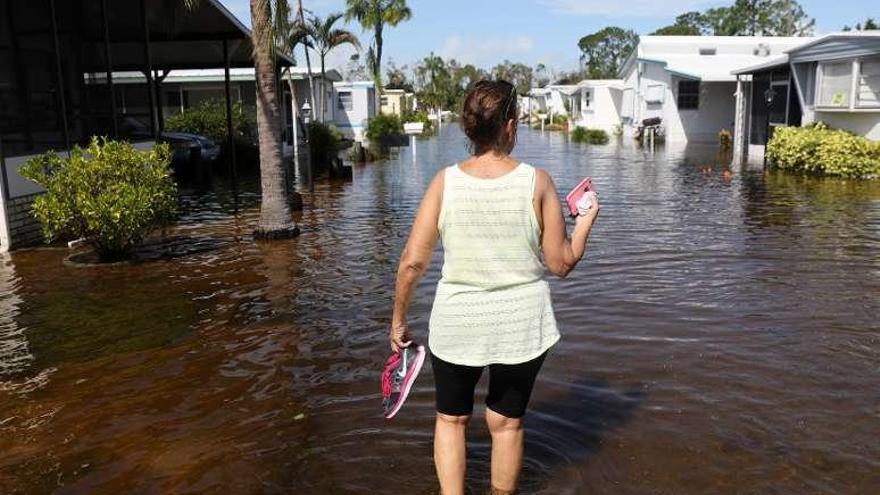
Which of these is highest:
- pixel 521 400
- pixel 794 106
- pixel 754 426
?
pixel 794 106

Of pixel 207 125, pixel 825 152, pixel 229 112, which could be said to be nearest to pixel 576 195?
pixel 229 112

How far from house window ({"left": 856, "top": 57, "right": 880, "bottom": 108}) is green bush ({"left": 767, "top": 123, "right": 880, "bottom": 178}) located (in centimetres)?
91

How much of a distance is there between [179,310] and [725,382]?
509 cm

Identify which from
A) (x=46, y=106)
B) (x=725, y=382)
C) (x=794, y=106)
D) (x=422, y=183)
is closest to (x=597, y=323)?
(x=725, y=382)

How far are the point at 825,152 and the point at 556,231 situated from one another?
61.6ft

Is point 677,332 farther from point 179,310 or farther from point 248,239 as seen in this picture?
point 248,239

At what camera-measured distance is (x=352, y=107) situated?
129ft

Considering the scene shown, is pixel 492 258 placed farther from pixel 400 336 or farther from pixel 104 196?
pixel 104 196

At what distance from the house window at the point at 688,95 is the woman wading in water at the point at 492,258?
116 feet

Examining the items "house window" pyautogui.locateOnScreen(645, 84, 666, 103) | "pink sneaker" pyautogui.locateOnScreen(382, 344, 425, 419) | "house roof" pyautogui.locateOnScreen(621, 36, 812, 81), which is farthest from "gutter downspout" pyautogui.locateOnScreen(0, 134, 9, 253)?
"house roof" pyautogui.locateOnScreen(621, 36, 812, 81)

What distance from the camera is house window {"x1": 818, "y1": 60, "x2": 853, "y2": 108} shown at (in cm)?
1991

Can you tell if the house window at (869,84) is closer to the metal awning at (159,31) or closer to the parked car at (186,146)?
the metal awning at (159,31)

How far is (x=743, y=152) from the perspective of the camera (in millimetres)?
27859

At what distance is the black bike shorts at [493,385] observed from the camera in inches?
125
